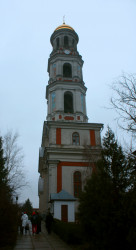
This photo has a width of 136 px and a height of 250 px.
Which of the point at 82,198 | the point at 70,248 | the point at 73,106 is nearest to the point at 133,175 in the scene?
the point at 82,198

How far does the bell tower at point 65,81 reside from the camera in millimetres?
29453

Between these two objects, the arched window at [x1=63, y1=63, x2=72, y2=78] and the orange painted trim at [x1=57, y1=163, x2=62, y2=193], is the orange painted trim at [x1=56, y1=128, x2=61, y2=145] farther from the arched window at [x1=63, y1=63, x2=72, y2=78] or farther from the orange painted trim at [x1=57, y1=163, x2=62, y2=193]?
the arched window at [x1=63, y1=63, x2=72, y2=78]

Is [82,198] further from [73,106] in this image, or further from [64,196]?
[73,106]

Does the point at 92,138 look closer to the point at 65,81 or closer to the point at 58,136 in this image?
the point at 58,136

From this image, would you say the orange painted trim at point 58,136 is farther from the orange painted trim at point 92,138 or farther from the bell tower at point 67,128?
the orange painted trim at point 92,138

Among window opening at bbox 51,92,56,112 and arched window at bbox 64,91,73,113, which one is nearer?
window opening at bbox 51,92,56,112

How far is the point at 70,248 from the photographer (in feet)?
33.1

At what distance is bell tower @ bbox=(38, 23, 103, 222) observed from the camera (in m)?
26.0

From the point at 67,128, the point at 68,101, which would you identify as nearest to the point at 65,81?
the point at 68,101

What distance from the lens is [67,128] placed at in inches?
1120

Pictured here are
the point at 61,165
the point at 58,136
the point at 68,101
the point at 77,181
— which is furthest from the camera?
the point at 68,101

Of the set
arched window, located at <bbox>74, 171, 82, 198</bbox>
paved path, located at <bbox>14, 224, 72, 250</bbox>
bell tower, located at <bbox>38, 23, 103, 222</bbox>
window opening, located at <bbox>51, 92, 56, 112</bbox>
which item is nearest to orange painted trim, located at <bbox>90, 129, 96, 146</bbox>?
bell tower, located at <bbox>38, 23, 103, 222</bbox>

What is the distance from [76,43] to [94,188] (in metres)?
31.2

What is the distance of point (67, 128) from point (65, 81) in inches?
265
